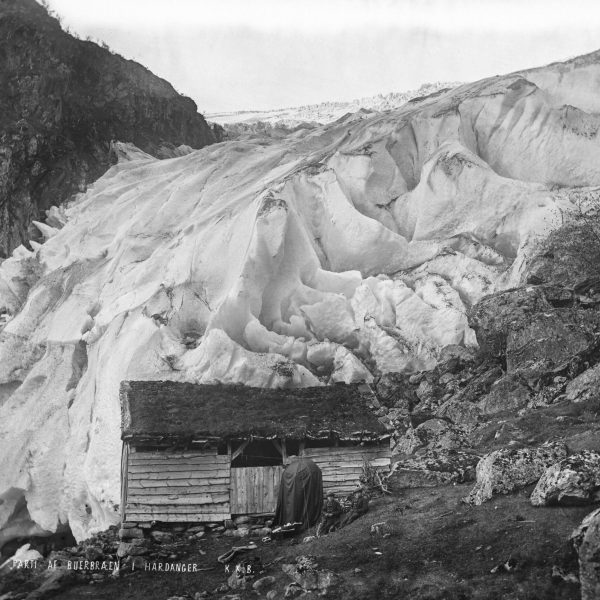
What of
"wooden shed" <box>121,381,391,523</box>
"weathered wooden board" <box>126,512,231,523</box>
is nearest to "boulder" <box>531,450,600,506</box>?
"wooden shed" <box>121,381,391,523</box>

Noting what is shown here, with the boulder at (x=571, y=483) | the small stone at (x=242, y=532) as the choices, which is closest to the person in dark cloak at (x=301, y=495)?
the small stone at (x=242, y=532)

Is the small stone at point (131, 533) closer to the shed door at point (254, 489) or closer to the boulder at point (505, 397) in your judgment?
the shed door at point (254, 489)

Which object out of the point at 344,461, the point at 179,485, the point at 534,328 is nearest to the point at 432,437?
the point at 344,461

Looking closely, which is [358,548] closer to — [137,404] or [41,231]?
[137,404]

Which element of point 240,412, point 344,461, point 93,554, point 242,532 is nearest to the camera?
point 93,554

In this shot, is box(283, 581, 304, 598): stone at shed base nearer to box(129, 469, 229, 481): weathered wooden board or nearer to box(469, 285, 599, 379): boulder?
box(129, 469, 229, 481): weathered wooden board

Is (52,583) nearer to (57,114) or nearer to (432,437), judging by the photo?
(432,437)
